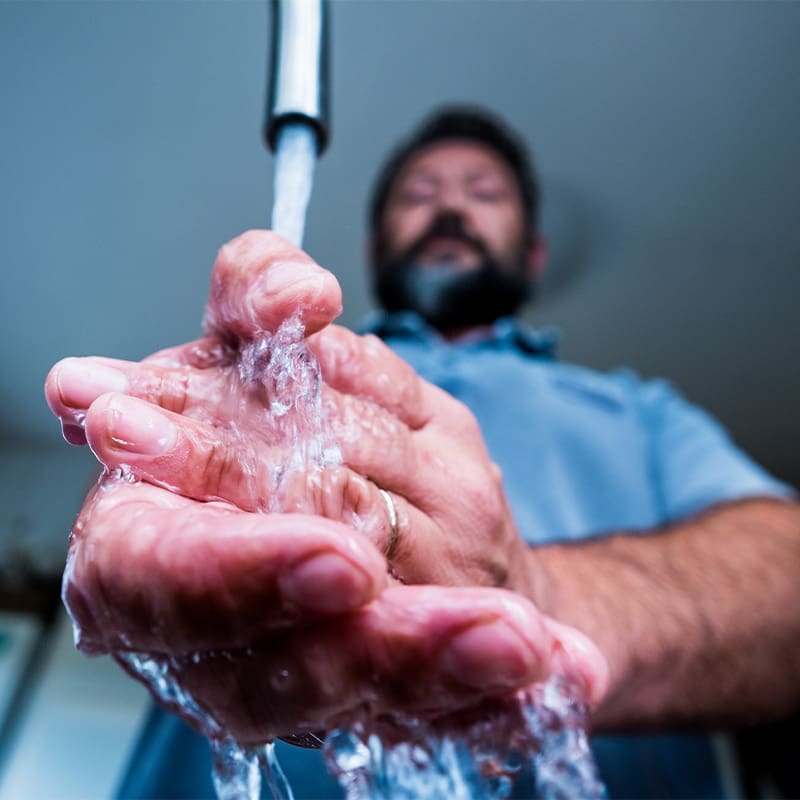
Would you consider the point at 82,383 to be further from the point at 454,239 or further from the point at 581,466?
the point at 454,239

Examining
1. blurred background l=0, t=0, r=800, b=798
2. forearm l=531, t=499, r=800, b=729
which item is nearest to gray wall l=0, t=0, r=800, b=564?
blurred background l=0, t=0, r=800, b=798

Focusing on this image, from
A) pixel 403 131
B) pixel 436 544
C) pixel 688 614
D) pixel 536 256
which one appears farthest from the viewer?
pixel 536 256

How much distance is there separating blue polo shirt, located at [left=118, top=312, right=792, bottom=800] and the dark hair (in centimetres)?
17

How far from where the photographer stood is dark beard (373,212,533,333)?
88 centimetres

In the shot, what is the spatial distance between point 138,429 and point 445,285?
0.70 meters

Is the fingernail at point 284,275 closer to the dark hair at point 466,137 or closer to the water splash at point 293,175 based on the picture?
the water splash at point 293,175

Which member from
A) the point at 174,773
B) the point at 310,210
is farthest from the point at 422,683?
the point at 174,773

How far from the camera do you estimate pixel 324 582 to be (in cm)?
16

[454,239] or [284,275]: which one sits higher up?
[454,239]

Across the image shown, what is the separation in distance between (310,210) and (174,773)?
1.40 ft

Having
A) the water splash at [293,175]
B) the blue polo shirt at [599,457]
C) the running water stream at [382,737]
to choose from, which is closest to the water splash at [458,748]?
the running water stream at [382,737]

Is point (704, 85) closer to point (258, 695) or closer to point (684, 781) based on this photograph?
point (684, 781)

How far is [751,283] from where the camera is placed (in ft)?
3.27

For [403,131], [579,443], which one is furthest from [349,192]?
[579,443]
